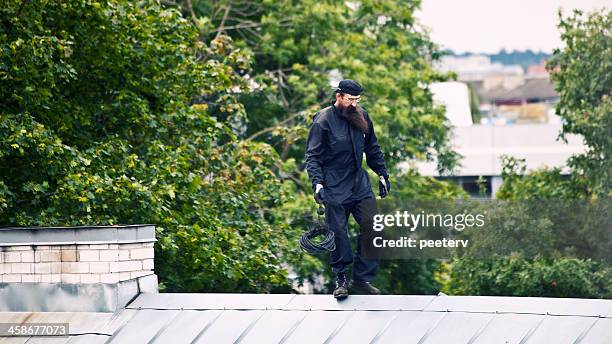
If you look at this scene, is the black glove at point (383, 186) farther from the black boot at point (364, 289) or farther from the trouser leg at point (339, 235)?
the black boot at point (364, 289)

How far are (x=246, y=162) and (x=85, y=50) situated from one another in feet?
16.4

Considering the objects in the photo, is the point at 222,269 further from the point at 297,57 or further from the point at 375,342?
the point at 297,57

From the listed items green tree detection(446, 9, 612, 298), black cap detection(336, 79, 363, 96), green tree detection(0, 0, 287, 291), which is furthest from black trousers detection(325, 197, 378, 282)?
green tree detection(446, 9, 612, 298)

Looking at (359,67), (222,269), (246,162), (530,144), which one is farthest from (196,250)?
(530,144)

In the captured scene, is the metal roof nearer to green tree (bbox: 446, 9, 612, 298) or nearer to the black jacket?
the black jacket

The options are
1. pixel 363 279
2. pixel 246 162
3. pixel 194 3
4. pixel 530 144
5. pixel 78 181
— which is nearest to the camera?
pixel 363 279

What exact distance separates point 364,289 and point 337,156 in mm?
1143

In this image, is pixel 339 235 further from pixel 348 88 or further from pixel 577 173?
pixel 577 173

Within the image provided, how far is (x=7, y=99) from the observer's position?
17344mm

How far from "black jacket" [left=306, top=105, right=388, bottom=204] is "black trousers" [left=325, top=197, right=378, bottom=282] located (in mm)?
72

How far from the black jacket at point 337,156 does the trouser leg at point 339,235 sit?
83 millimetres

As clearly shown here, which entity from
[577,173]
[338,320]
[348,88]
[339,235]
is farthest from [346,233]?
[577,173]

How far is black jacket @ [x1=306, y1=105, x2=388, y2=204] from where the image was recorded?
10609mm

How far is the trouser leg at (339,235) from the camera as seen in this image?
10.6 m
